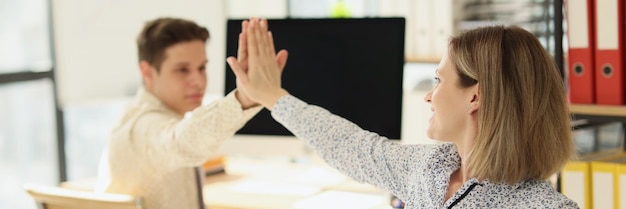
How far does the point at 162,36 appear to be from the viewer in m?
2.55

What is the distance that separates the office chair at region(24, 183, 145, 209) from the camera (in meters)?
2.16

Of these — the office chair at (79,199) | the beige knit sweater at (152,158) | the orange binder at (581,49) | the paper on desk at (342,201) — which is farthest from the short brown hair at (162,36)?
the orange binder at (581,49)

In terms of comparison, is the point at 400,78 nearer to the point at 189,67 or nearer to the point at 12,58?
the point at 189,67

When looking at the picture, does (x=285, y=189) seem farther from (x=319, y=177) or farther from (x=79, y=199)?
(x=79, y=199)

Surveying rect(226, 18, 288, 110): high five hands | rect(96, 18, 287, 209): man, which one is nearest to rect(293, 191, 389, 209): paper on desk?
rect(96, 18, 287, 209): man

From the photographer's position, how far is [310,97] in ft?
8.55

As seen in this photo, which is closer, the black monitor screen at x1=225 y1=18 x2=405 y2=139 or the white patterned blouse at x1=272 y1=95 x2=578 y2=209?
the white patterned blouse at x1=272 y1=95 x2=578 y2=209

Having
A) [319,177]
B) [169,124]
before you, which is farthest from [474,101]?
[319,177]

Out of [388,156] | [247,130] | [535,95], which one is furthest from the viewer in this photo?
[247,130]

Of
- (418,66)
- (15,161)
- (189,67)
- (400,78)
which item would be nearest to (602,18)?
A: (400,78)

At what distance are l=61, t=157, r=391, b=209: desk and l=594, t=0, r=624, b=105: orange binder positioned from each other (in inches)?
29.2

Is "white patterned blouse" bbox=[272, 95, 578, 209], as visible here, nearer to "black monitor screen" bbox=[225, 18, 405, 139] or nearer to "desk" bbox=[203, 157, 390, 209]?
"black monitor screen" bbox=[225, 18, 405, 139]

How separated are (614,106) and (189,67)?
1.18 metres

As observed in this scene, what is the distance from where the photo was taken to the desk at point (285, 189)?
2736 millimetres
